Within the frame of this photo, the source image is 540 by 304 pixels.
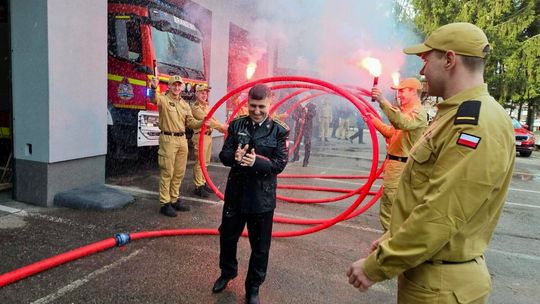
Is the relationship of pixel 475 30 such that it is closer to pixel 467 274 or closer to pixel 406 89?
pixel 467 274

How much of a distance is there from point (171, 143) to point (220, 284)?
2.65 metres

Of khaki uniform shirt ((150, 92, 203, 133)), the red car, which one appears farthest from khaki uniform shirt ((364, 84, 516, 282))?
the red car

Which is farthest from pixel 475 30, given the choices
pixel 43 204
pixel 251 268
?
pixel 43 204

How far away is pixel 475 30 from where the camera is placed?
152cm

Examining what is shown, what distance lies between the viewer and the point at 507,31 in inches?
832

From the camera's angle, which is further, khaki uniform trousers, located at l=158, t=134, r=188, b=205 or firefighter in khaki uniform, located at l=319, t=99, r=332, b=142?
firefighter in khaki uniform, located at l=319, t=99, r=332, b=142

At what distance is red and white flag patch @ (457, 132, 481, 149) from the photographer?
1.36m

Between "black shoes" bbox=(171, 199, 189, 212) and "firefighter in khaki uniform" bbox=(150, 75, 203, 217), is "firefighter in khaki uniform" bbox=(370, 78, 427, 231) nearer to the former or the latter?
"firefighter in khaki uniform" bbox=(150, 75, 203, 217)

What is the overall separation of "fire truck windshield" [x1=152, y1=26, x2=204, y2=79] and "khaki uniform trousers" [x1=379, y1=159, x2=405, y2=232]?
4.83m

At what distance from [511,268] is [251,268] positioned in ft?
10.4

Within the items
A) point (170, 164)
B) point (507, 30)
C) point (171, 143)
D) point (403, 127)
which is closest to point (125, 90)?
point (171, 143)

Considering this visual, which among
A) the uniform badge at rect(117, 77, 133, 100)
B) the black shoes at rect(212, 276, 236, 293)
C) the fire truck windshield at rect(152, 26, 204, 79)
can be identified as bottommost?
the black shoes at rect(212, 276, 236, 293)

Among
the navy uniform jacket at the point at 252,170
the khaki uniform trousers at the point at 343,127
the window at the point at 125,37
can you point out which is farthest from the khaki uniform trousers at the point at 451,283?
the khaki uniform trousers at the point at 343,127

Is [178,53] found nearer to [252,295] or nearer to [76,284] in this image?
[76,284]
